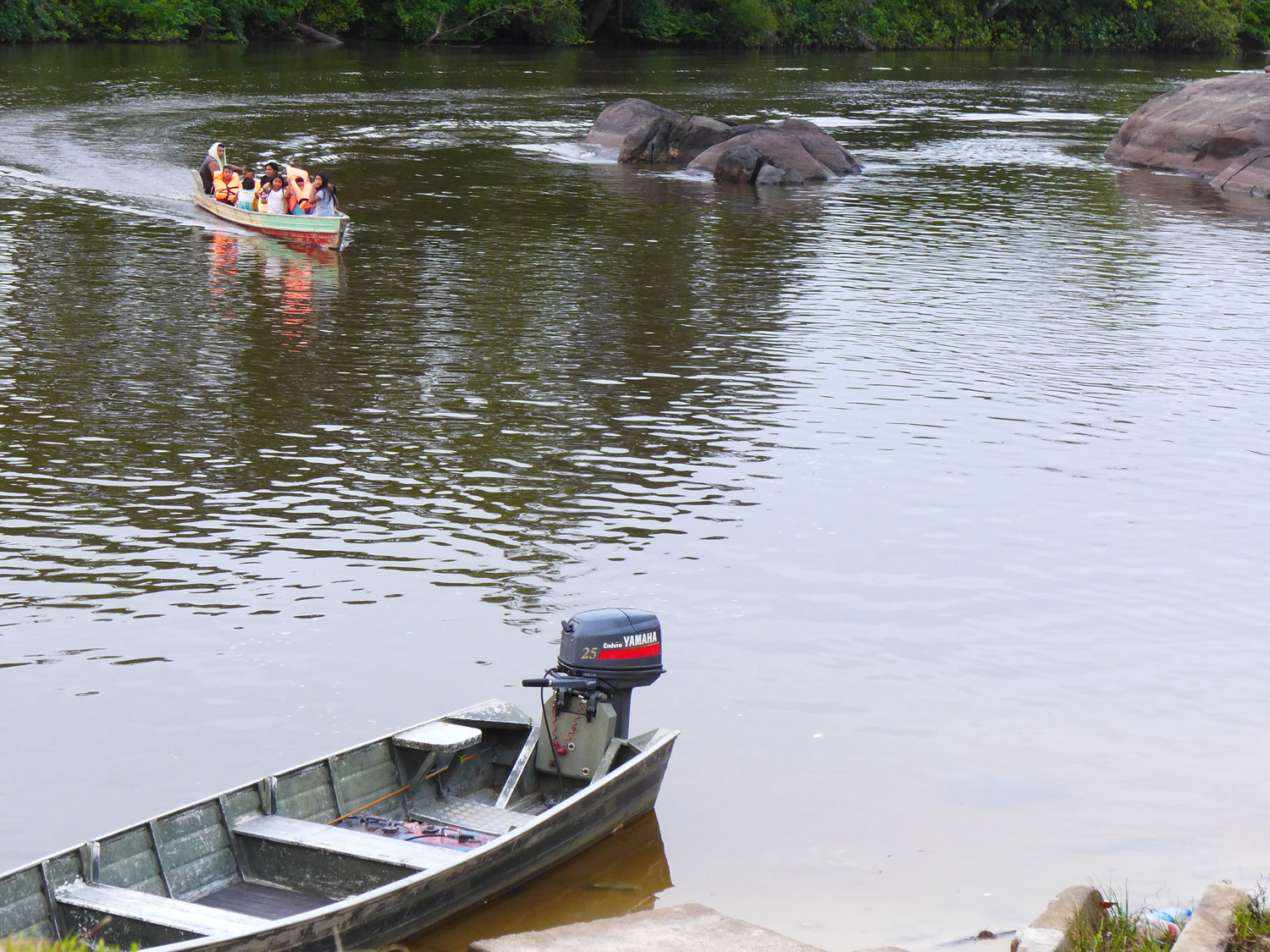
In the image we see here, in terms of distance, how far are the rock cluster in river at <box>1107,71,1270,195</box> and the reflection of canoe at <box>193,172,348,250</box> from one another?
81.3ft

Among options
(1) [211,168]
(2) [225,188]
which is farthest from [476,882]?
(1) [211,168]

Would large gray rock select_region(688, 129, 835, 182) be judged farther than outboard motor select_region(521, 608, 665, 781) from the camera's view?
Yes

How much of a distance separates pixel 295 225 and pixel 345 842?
70.8 ft

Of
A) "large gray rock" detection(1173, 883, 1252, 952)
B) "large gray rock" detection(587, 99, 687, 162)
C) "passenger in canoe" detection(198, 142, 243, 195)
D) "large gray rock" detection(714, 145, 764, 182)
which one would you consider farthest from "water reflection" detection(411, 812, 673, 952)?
"large gray rock" detection(587, 99, 687, 162)

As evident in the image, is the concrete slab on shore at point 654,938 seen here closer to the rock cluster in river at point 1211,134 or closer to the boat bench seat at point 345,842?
the boat bench seat at point 345,842

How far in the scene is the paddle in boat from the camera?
7656 mm

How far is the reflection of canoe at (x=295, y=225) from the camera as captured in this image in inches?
1108

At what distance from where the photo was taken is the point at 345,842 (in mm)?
8672

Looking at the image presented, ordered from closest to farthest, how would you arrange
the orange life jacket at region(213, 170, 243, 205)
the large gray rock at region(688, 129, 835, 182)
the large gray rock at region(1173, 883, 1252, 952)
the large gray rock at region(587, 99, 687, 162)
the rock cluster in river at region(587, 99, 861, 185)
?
the large gray rock at region(1173, 883, 1252, 952) < the orange life jacket at region(213, 170, 243, 205) < the rock cluster in river at region(587, 99, 861, 185) < the large gray rock at region(688, 129, 835, 182) < the large gray rock at region(587, 99, 687, 162)

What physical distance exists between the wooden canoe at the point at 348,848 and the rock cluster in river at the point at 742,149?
30953 millimetres

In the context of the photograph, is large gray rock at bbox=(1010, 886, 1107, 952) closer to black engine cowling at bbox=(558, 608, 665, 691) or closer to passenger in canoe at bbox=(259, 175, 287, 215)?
black engine cowling at bbox=(558, 608, 665, 691)

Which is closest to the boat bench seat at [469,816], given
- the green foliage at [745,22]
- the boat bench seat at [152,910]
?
the boat bench seat at [152,910]

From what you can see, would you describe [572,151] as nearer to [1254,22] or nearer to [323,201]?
[323,201]

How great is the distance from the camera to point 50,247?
2739cm
